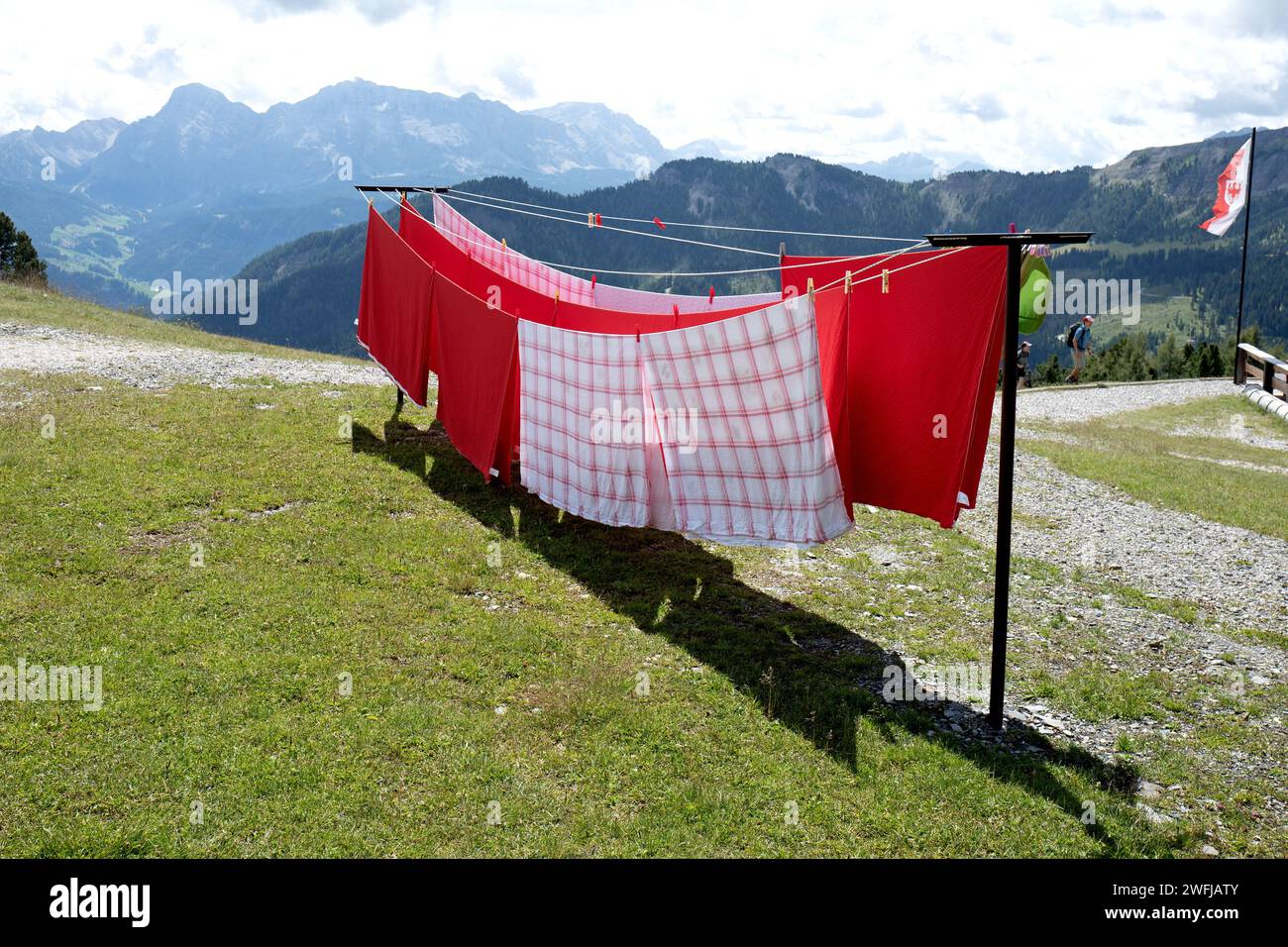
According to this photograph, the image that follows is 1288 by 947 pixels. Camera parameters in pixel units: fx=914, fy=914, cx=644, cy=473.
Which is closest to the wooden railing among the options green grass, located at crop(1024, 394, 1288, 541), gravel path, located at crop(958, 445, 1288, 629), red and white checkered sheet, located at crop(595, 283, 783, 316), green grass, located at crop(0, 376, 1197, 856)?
green grass, located at crop(1024, 394, 1288, 541)

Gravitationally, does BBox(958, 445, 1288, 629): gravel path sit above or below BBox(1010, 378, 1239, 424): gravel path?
below

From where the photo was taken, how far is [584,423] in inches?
361

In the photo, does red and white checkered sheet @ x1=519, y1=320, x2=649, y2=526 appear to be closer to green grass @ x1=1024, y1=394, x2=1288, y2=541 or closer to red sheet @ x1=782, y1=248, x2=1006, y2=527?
red sheet @ x1=782, y1=248, x2=1006, y2=527

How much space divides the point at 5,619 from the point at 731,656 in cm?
566

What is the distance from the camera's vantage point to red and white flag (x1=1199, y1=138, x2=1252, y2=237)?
27047 millimetres

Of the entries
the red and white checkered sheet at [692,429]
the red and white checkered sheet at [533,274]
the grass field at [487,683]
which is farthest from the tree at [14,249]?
the red and white checkered sheet at [692,429]

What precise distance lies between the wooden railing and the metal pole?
908 inches

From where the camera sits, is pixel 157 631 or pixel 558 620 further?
pixel 558 620

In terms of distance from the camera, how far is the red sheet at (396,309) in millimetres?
11977

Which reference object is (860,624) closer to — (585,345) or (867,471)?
(867,471)

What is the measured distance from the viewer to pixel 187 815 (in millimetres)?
5117
